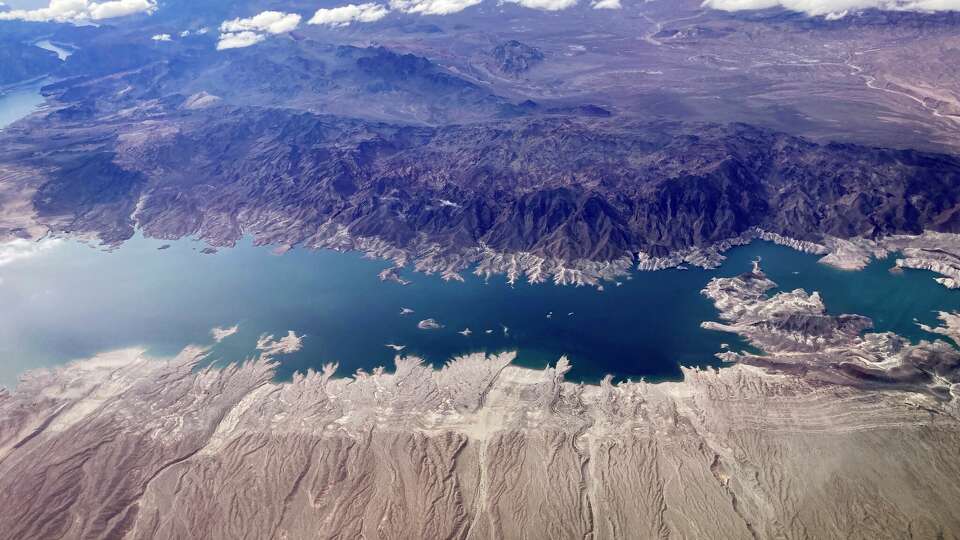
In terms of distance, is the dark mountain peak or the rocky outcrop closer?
the rocky outcrop

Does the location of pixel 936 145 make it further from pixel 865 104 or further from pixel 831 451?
pixel 831 451

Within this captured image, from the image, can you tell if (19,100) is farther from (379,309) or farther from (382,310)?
(382,310)

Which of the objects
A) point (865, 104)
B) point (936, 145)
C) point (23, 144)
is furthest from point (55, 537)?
point (865, 104)

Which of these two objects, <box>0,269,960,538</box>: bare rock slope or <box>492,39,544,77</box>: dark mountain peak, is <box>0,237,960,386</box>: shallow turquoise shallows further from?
<box>492,39,544,77</box>: dark mountain peak

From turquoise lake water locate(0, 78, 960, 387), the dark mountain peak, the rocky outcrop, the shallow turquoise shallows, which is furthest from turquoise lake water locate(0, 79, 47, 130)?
the dark mountain peak

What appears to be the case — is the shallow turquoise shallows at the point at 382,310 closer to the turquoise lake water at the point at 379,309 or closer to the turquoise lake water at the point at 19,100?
the turquoise lake water at the point at 379,309

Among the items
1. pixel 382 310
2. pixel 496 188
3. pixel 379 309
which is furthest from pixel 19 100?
pixel 382 310

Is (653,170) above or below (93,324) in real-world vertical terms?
above
